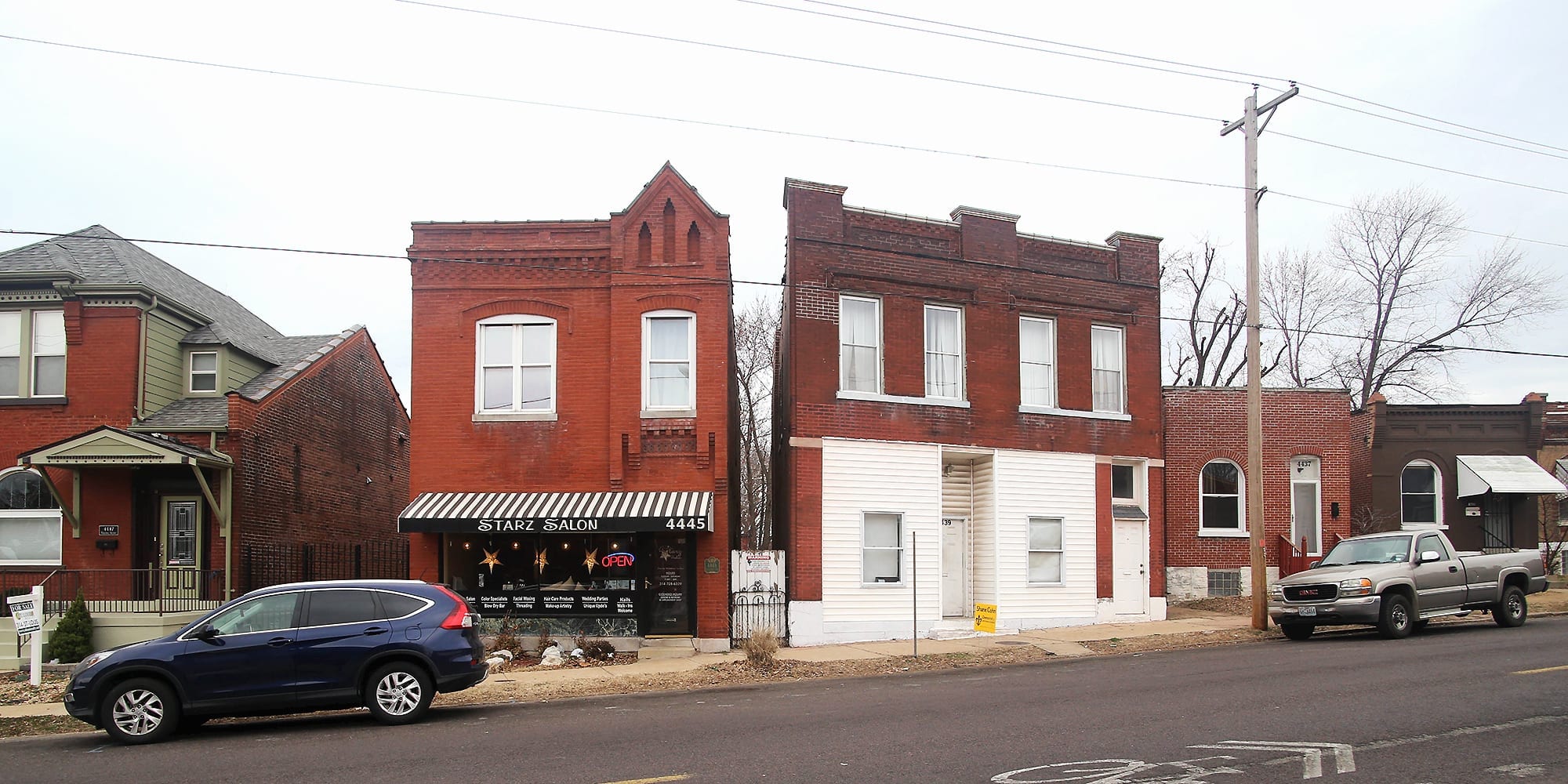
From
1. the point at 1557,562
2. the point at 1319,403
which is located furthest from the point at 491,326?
the point at 1557,562

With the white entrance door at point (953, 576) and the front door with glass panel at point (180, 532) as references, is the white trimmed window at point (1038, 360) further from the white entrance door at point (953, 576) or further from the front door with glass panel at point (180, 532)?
the front door with glass panel at point (180, 532)

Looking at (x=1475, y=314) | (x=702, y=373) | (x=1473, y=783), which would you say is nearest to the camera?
(x=1473, y=783)

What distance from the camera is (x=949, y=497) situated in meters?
21.7

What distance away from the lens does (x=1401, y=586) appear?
678 inches

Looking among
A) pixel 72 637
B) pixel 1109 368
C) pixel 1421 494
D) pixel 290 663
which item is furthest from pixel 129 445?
pixel 1421 494

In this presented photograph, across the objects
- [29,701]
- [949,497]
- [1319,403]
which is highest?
[1319,403]

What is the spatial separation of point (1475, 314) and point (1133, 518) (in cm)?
2136

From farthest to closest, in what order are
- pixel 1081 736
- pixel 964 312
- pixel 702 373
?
pixel 964 312 → pixel 702 373 → pixel 1081 736

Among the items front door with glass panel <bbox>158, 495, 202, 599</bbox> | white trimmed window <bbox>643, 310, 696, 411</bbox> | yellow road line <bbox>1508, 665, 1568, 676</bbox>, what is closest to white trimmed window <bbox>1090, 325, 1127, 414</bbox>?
white trimmed window <bbox>643, 310, 696, 411</bbox>

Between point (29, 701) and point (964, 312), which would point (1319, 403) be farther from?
point (29, 701)

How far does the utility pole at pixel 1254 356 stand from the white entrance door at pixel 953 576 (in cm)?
531

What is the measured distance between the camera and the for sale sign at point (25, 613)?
51.3 ft

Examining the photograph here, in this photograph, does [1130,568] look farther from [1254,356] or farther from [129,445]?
[129,445]

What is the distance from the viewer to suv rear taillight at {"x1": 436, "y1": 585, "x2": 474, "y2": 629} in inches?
478
